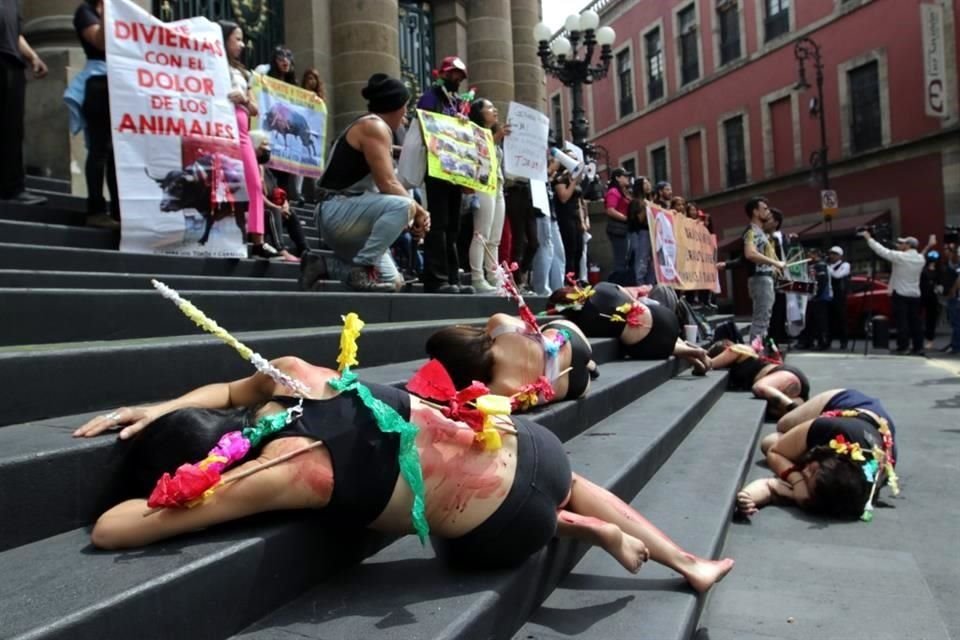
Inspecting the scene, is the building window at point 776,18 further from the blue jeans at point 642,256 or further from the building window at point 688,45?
the blue jeans at point 642,256

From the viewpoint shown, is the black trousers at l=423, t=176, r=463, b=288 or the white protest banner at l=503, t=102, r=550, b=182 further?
the white protest banner at l=503, t=102, r=550, b=182

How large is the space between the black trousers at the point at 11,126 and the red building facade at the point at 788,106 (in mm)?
23653

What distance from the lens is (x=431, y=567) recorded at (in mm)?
2277

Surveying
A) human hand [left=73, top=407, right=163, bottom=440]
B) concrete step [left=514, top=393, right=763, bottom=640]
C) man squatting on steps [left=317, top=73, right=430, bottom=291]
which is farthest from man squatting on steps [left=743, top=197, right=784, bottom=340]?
human hand [left=73, top=407, right=163, bottom=440]

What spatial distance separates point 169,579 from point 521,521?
38.6 inches

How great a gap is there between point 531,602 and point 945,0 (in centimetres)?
2576

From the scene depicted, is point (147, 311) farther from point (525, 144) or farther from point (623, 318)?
point (525, 144)

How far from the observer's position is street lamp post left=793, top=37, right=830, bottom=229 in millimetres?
25062

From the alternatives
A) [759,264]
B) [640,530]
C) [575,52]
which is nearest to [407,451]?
[640,530]

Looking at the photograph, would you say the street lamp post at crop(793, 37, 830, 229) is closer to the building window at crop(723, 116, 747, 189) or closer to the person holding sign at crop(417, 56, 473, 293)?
the building window at crop(723, 116, 747, 189)

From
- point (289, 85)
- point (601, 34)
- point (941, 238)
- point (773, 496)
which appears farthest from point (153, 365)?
point (941, 238)

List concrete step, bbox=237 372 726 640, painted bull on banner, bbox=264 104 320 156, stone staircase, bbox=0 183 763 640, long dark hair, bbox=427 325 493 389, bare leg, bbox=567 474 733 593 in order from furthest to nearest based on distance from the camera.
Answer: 1. painted bull on banner, bbox=264 104 320 156
2. long dark hair, bbox=427 325 493 389
3. bare leg, bbox=567 474 733 593
4. concrete step, bbox=237 372 726 640
5. stone staircase, bbox=0 183 763 640

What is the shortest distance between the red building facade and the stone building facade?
44.8 ft

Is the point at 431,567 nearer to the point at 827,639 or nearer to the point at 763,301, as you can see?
the point at 827,639
